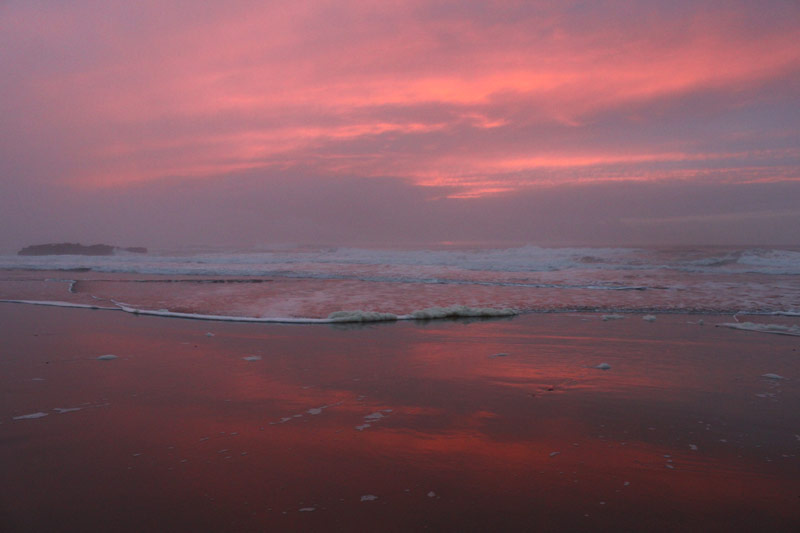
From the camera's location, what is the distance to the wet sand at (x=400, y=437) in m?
2.38

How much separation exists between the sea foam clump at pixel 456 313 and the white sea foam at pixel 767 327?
119 inches

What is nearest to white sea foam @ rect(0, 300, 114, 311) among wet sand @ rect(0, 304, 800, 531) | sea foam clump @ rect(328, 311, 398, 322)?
wet sand @ rect(0, 304, 800, 531)

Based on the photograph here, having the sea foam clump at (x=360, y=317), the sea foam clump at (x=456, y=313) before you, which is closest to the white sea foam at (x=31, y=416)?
the sea foam clump at (x=360, y=317)

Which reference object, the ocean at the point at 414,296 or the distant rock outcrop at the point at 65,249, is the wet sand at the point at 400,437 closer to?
the ocean at the point at 414,296

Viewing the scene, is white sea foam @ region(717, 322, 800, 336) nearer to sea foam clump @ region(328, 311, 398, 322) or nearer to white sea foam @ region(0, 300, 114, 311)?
sea foam clump @ region(328, 311, 398, 322)

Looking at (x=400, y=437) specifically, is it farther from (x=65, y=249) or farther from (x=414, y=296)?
(x=65, y=249)

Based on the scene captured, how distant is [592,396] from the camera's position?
410 centimetres

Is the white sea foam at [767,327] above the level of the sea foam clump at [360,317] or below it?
below

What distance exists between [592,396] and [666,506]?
1.71 m

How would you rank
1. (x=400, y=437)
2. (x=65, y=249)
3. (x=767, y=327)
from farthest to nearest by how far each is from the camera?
(x=65, y=249), (x=767, y=327), (x=400, y=437)

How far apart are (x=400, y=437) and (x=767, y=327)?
6.28m

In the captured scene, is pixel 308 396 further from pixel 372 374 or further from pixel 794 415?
pixel 794 415

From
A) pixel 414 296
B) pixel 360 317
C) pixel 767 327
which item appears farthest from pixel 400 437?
pixel 414 296

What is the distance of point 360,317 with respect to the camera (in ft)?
25.9
